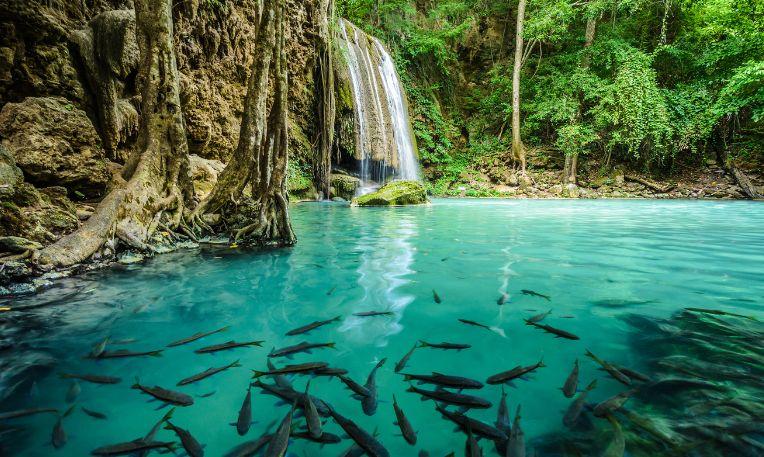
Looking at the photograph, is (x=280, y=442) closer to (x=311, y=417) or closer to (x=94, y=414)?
(x=311, y=417)

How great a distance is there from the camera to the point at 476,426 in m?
1.16

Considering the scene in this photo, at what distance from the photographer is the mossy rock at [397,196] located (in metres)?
10.9

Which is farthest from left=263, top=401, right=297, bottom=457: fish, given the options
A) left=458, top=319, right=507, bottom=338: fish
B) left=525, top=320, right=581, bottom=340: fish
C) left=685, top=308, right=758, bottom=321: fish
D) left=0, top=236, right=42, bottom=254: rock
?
left=0, top=236, right=42, bottom=254: rock

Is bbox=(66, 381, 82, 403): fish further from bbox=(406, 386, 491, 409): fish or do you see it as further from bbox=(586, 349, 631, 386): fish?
bbox=(586, 349, 631, 386): fish

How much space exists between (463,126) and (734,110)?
38.3 feet

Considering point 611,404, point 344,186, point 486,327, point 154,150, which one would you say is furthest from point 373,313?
point 344,186

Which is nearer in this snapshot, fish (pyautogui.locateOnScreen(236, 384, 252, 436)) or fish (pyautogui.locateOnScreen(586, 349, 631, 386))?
fish (pyautogui.locateOnScreen(236, 384, 252, 436))

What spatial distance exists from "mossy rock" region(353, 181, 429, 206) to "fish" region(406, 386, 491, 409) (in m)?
9.65

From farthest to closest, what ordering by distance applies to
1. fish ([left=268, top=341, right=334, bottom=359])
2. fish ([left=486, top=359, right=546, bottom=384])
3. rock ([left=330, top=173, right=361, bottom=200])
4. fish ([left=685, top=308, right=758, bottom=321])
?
rock ([left=330, top=173, right=361, bottom=200])
fish ([left=685, top=308, right=758, bottom=321])
fish ([left=268, top=341, right=334, bottom=359])
fish ([left=486, top=359, right=546, bottom=384])

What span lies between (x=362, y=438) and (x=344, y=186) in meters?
12.6

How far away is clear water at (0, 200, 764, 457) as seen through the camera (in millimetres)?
1265

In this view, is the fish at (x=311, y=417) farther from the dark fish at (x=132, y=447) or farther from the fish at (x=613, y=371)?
the fish at (x=613, y=371)

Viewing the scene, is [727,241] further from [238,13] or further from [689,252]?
[238,13]

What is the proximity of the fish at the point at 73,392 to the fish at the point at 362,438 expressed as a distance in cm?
110
